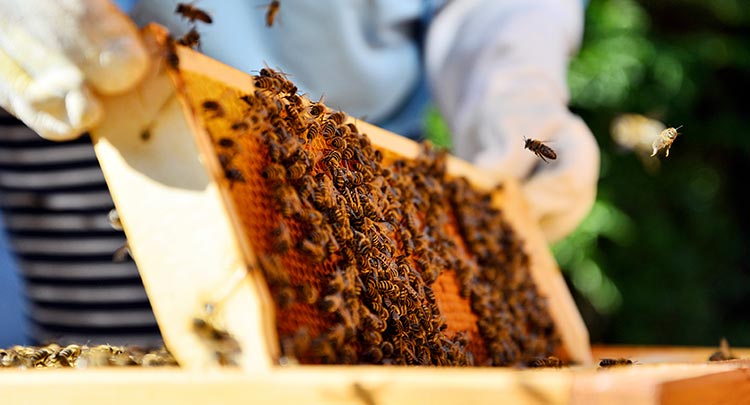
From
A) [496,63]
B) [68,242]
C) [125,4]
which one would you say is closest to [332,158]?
[125,4]

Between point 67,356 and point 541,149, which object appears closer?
point 67,356

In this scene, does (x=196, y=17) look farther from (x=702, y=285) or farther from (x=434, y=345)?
(x=702, y=285)

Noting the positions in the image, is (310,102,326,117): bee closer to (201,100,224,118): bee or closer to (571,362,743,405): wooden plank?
(201,100,224,118): bee

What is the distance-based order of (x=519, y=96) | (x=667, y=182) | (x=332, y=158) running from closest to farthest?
(x=332, y=158)
(x=519, y=96)
(x=667, y=182)

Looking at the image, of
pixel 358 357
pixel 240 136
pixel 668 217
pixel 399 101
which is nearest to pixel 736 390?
pixel 358 357

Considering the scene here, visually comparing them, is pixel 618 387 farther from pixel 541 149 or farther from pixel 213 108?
pixel 541 149

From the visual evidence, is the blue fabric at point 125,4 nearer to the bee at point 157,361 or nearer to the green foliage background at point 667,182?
the bee at point 157,361

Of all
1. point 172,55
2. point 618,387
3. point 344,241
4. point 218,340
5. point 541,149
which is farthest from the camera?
point 541,149
